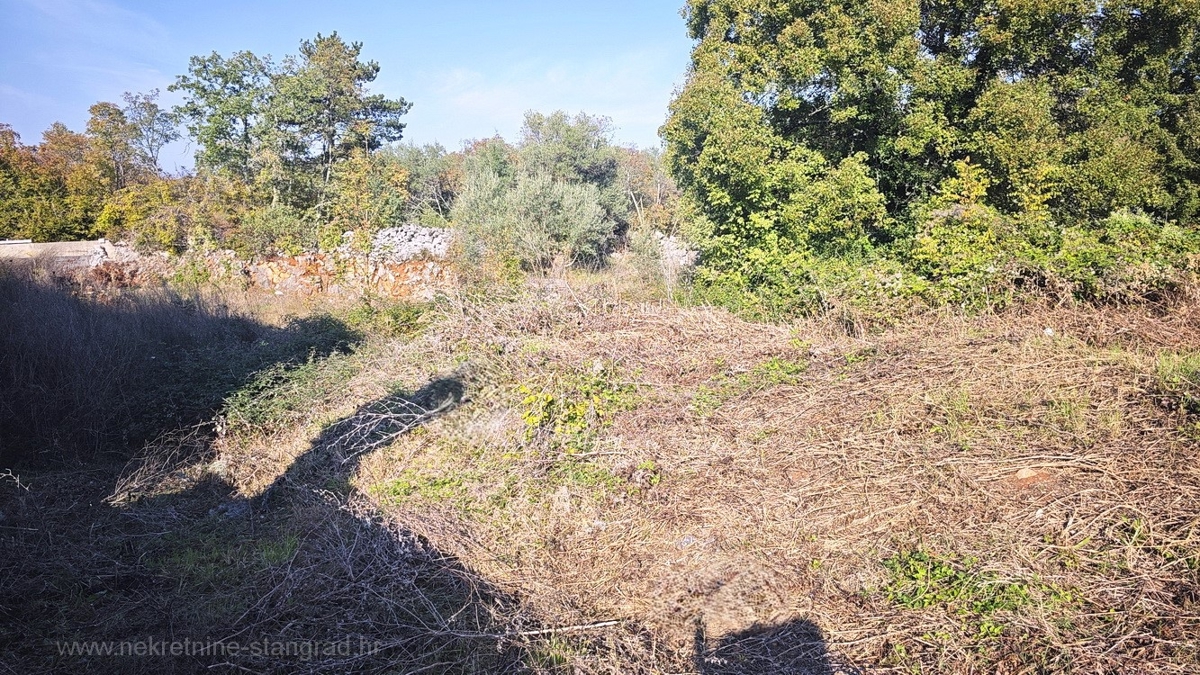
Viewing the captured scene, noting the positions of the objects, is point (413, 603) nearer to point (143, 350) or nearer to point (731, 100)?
point (143, 350)

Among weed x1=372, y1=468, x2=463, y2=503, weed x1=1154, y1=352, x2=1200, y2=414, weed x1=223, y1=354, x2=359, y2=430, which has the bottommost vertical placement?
weed x1=372, y1=468, x2=463, y2=503

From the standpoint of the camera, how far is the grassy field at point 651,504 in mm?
3332

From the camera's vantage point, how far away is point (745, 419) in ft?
17.1

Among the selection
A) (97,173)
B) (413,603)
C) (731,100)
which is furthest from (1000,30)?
(97,173)

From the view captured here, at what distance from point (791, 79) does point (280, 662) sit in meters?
10.6

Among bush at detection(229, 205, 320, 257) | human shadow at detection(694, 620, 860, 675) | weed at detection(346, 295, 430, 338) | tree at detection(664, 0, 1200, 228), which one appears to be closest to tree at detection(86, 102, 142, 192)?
bush at detection(229, 205, 320, 257)

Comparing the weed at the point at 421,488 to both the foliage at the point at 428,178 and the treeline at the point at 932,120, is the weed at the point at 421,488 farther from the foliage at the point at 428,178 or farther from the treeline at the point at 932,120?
the foliage at the point at 428,178

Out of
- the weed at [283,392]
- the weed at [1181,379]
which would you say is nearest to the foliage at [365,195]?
the weed at [283,392]

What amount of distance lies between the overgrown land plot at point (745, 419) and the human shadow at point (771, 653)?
2 cm

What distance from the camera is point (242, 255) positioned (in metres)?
15.2

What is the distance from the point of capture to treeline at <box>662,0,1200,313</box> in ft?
31.8

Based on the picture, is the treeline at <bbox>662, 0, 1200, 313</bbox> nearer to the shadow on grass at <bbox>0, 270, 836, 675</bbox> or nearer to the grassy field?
the grassy field

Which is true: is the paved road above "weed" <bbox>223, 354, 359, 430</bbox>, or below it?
above

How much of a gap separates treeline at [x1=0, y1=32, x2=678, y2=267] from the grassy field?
6618 millimetres
